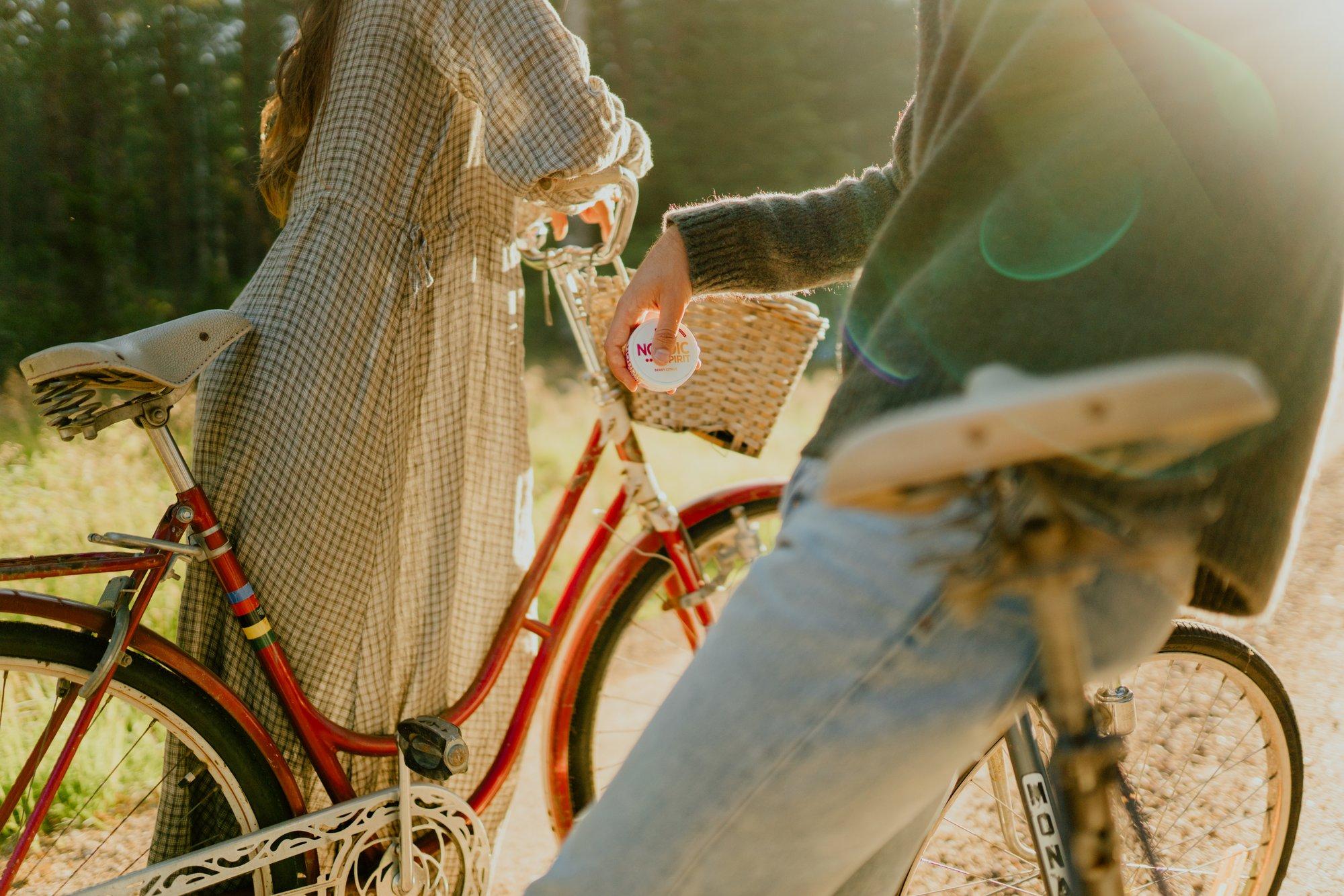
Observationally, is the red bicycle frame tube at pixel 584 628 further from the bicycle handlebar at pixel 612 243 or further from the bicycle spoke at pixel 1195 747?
the bicycle spoke at pixel 1195 747

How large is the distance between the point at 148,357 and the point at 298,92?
67cm

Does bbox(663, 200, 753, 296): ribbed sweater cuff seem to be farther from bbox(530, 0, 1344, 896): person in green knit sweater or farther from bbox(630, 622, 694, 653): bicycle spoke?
bbox(630, 622, 694, 653): bicycle spoke

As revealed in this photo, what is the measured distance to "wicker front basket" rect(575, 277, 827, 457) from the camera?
79.1 inches

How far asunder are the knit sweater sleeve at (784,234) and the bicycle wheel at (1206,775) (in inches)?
38.7

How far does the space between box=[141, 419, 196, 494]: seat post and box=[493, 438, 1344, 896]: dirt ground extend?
1136 millimetres

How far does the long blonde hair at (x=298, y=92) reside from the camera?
1926 millimetres

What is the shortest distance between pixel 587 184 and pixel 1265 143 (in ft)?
4.13

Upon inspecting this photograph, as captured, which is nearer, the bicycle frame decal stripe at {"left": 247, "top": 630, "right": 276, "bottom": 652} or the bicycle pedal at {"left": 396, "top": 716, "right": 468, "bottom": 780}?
the bicycle frame decal stripe at {"left": 247, "top": 630, "right": 276, "bottom": 652}

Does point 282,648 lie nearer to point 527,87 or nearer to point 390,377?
point 390,377

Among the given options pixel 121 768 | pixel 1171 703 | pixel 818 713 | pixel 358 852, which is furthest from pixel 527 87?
pixel 121 768

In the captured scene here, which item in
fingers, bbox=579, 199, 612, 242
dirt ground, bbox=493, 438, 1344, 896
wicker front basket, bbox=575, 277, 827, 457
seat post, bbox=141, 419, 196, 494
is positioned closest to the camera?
seat post, bbox=141, 419, 196, 494

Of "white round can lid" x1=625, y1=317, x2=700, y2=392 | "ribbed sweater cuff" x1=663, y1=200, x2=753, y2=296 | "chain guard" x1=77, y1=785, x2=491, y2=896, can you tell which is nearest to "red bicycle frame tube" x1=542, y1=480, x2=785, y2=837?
"chain guard" x1=77, y1=785, x2=491, y2=896

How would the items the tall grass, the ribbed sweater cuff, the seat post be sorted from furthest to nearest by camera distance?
the tall grass
the seat post
the ribbed sweater cuff

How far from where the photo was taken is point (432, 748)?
191cm
